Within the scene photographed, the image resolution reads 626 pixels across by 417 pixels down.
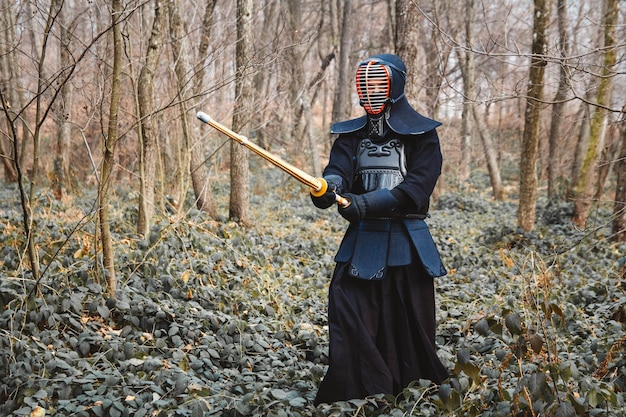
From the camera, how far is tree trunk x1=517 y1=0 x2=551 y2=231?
306 inches

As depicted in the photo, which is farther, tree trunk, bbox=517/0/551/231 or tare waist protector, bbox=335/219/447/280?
tree trunk, bbox=517/0/551/231

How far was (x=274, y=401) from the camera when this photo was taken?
3.12 m

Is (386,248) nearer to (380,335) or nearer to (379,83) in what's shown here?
(380,335)

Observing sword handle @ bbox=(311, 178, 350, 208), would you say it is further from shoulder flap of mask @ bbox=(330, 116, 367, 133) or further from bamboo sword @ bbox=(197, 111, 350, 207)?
shoulder flap of mask @ bbox=(330, 116, 367, 133)

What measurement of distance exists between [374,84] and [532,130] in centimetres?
585

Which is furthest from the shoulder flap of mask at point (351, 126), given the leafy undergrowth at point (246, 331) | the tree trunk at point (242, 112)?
the tree trunk at point (242, 112)

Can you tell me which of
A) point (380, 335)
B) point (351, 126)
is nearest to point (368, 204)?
point (351, 126)

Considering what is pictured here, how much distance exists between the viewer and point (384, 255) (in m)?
3.36

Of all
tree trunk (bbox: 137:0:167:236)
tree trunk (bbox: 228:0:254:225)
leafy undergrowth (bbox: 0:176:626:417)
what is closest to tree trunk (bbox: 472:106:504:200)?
leafy undergrowth (bbox: 0:176:626:417)

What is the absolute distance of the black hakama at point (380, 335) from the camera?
3324mm

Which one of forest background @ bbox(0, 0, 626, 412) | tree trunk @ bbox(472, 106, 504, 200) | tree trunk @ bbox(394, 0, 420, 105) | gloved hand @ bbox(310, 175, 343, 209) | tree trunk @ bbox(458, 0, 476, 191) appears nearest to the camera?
gloved hand @ bbox(310, 175, 343, 209)

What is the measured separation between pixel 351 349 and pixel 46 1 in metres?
4.10

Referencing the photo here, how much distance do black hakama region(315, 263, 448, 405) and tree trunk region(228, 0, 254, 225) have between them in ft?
16.0

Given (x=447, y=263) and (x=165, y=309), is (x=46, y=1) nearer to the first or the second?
(x=165, y=309)
